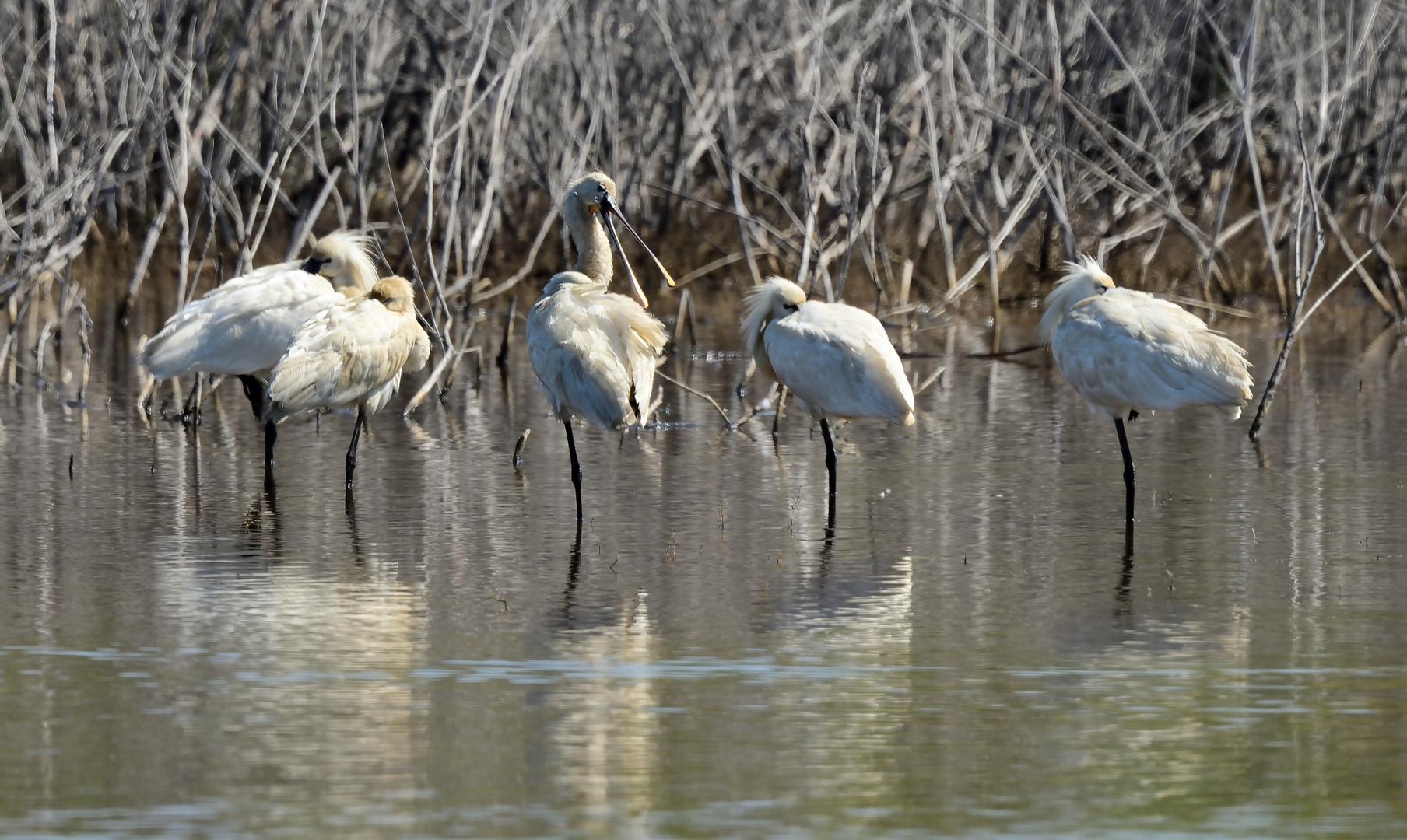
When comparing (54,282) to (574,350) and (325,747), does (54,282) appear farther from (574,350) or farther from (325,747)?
(325,747)

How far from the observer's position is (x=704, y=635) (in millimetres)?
6094

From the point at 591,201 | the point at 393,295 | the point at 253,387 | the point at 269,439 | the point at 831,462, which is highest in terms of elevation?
the point at 591,201

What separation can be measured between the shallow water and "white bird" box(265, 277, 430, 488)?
0.33 meters

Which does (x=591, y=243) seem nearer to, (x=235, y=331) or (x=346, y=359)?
(x=346, y=359)

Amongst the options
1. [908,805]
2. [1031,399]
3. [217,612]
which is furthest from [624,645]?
[1031,399]

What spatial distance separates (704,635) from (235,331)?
14.3 feet

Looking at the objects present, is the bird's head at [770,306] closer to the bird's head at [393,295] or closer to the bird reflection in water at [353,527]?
the bird's head at [393,295]

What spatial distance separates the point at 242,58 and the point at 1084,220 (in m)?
6.46

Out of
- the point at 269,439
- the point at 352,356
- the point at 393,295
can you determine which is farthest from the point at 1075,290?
the point at 269,439

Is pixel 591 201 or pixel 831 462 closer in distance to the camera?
pixel 831 462

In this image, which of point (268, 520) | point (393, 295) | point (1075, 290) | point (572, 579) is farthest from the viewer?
point (393, 295)

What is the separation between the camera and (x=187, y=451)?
992cm

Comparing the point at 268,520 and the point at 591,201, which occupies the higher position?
the point at 591,201

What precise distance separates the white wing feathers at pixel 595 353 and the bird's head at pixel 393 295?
1.02 meters
